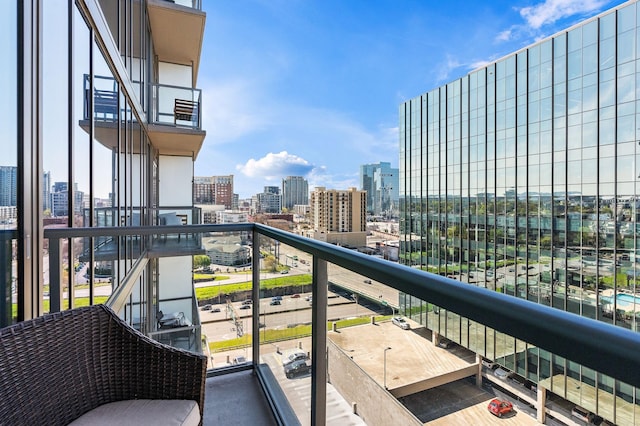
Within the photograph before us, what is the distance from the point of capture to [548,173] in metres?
14.8

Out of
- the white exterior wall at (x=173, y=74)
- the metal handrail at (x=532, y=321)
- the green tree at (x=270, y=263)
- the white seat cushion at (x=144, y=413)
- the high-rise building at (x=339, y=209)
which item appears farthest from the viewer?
the high-rise building at (x=339, y=209)

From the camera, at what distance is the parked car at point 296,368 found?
1.52 m

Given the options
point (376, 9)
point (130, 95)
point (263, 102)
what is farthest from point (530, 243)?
point (263, 102)

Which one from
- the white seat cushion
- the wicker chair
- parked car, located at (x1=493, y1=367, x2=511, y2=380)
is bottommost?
the white seat cushion

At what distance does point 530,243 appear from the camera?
15.4 meters

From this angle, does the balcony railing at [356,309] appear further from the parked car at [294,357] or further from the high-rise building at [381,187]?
the high-rise building at [381,187]

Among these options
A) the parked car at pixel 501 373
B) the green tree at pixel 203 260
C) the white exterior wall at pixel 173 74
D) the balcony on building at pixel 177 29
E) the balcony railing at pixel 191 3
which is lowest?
the green tree at pixel 203 260

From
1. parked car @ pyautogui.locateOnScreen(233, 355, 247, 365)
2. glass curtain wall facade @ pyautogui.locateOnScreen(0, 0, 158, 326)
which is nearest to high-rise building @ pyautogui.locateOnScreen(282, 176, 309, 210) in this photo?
glass curtain wall facade @ pyautogui.locateOnScreen(0, 0, 158, 326)

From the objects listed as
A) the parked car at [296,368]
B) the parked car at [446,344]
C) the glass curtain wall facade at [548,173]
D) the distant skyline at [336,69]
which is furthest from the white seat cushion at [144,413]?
the distant skyline at [336,69]

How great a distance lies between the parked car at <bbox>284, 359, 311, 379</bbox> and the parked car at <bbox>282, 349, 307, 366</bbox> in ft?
0.04

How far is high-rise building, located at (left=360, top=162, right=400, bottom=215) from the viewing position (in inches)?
683

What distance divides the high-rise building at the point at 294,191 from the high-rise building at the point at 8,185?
1505 cm

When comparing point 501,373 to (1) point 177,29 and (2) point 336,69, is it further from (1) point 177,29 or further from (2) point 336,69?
(2) point 336,69

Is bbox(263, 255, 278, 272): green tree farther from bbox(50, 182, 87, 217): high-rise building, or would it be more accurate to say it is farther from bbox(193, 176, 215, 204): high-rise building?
bbox(193, 176, 215, 204): high-rise building
